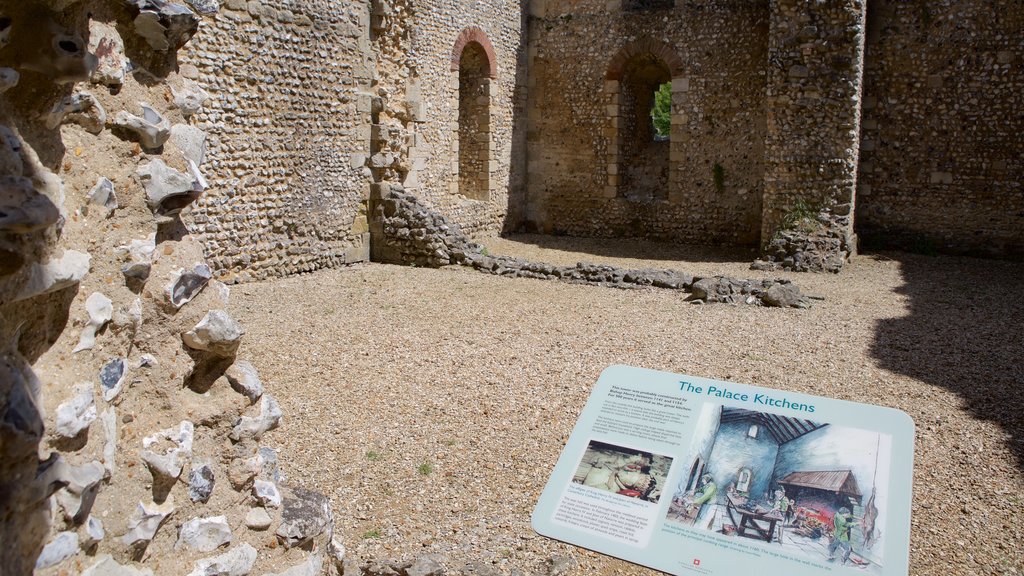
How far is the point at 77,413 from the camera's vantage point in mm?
2055

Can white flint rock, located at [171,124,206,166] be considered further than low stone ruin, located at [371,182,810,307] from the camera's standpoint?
No

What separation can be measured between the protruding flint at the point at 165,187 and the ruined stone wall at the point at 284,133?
5.59 meters

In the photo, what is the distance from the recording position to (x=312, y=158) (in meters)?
9.37

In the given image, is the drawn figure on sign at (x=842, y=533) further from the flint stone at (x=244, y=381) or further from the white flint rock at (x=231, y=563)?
the flint stone at (x=244, y=381)

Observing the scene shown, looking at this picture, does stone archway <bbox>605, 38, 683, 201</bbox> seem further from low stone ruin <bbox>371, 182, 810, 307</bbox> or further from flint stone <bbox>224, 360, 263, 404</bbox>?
flint stone <bbox>224, 360, 263, 404</bbox>

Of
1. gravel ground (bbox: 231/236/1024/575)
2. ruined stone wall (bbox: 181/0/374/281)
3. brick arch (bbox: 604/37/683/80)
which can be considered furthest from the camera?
brick arch (bbox: 604/37/683/80)

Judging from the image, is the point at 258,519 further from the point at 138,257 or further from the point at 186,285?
the point at 138,257

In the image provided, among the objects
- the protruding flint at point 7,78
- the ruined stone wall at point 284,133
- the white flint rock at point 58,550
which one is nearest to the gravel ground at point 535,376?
the ruined stone wall at point 284,133

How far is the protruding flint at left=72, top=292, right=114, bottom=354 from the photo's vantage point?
86.2 inches

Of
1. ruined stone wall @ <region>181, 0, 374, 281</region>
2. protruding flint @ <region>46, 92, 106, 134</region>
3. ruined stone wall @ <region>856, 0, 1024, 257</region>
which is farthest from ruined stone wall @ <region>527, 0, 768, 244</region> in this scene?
protruding flint @ <region>46, 92, 106, 134</region>

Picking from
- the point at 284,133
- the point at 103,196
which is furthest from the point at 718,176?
the point at 103,196

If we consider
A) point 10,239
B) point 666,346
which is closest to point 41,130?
point 10,239

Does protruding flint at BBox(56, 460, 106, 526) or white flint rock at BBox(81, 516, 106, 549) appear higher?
protruding flint at BBox(56, 460, 106, 526)

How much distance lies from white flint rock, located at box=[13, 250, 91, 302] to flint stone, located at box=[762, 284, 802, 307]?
23.3 ft
